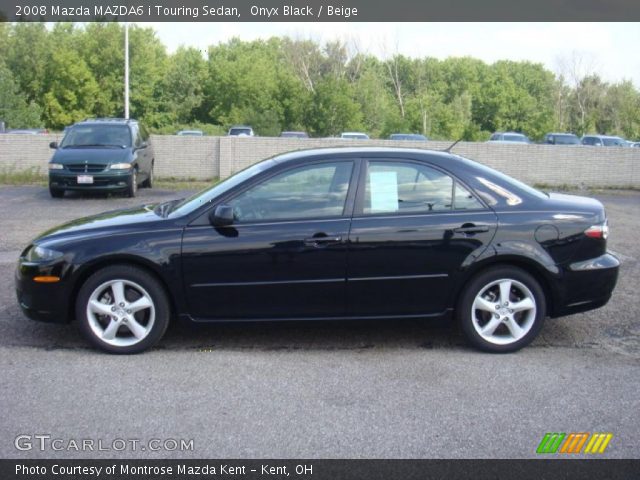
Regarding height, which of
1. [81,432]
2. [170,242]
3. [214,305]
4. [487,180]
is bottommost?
[81,432]

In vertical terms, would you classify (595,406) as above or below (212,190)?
below

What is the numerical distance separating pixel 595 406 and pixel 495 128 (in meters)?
71.7

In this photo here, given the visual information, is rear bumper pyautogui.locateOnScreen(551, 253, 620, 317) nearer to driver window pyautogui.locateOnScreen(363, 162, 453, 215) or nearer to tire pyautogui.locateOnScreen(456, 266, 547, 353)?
tire pyautogui.locateOnScreen(456, 266, 547, 353)

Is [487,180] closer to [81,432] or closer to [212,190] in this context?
[212,190]

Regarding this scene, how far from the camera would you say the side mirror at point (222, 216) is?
18.1ft

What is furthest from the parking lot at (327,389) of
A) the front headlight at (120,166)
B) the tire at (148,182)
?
the tire at (148,182)

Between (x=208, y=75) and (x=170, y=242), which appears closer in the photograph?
(x=170, y=242)

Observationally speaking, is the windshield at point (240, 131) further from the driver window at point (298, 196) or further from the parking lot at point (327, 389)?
the driver window at point (298, 196)

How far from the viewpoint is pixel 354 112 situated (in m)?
45.3

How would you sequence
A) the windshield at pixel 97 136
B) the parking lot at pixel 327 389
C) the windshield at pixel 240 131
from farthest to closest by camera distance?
the windshield at pixel 240 131 → the windshield at pixel 97 136 → the parking lot at pixel 327 389

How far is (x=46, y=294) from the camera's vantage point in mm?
5652

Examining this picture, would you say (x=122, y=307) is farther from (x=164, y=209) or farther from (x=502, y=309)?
(x=502, y=309)

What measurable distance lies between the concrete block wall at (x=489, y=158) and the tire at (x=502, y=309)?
15739 millimetres
